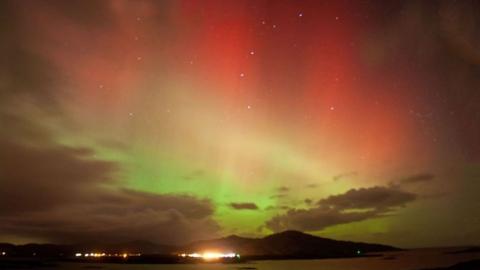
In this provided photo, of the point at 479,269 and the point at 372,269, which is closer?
the point at 479,269

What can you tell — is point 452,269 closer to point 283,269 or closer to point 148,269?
point 283,269

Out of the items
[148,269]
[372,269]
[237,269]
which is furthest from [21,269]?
[372,269]

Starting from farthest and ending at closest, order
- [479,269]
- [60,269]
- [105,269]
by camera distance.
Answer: [105,269] → [60,269] → [479,269]

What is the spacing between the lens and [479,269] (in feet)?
254

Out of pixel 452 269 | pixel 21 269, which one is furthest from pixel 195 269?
pixel 452 269

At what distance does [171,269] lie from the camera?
5118 inches

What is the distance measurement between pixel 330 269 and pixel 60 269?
76325 millimetres

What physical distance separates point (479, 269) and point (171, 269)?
84815 millimetres

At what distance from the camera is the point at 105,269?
127 meters

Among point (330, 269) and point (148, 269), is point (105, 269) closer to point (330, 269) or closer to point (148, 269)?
point (148, 269)

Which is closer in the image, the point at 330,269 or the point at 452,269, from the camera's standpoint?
the point at 452,269

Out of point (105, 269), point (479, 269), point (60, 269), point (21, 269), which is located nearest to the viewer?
point (479, 269)

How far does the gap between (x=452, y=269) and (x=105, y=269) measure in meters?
94.3

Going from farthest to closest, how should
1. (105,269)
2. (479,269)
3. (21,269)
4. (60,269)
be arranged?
(105,269), (60,269), (21,269), (479,269)
